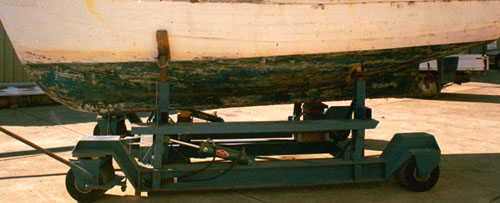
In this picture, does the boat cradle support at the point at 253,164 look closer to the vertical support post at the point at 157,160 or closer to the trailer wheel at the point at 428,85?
the vertical support post at the point at 157,160

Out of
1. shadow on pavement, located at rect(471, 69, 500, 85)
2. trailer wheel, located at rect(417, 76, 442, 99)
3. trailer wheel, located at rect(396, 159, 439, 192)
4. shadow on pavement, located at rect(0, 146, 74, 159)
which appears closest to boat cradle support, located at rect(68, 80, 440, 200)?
trailer wheel, located at rect(396, 159, 439, 192)

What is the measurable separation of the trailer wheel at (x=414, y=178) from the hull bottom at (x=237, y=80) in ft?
2.73

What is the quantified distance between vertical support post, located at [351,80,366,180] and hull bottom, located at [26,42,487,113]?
0.25 metres

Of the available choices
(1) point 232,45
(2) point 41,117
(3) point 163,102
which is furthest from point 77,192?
(2) point 41,117

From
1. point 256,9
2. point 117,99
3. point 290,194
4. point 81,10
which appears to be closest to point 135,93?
point 117,99

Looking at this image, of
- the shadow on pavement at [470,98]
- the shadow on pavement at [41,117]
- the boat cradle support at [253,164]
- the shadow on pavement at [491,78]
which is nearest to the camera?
the boat cradle support at [253,164]

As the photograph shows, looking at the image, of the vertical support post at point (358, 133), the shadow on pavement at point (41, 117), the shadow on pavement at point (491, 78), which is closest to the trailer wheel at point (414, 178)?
the vertical support post at point (358, 133)

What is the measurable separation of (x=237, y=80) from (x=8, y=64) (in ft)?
17.8

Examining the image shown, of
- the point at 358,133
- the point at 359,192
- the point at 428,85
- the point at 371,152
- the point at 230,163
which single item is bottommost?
the point at 359,192

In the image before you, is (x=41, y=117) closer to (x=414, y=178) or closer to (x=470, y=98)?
(x=414, y=178)

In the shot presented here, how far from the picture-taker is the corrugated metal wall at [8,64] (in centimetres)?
810

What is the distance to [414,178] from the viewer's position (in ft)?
13.7

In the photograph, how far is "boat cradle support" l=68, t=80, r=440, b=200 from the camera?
12.4 ft

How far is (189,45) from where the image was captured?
407cm
